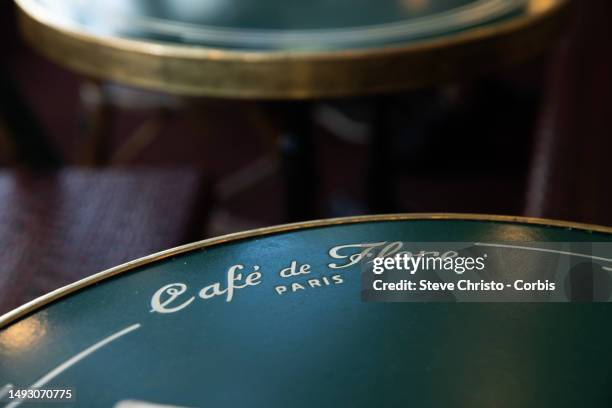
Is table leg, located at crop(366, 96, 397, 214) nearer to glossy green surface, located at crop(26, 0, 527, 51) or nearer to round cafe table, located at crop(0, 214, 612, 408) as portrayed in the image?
glossy green surface, located at crop(26, 0, 527, 51)

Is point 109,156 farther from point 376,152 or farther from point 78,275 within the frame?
point 78,275

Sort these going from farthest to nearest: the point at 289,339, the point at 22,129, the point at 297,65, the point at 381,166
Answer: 1. the point at 381,166
2. the point at 22,129
3. the point at 297,65
4. the point at 289,339

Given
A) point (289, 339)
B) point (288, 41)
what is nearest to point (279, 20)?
point (288, 41)

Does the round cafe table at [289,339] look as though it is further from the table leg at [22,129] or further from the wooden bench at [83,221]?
the table leg at [22,129]

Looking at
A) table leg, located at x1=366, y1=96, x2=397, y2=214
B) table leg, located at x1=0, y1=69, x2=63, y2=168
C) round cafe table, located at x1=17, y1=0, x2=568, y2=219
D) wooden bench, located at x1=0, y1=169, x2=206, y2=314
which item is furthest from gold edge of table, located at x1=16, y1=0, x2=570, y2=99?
table leg, located at x1=366, y1=96, x2=397, y2=214

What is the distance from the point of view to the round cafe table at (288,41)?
689 mm

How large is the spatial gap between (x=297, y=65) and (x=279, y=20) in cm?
10

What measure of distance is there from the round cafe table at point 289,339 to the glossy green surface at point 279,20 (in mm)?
363

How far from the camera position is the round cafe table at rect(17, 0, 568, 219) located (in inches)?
27.1

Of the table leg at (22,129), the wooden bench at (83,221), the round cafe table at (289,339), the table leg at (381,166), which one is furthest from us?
the table leg at (381,166)

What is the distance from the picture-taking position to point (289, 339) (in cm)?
33

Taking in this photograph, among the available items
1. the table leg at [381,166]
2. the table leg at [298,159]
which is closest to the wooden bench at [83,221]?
the table leg at [298,159]

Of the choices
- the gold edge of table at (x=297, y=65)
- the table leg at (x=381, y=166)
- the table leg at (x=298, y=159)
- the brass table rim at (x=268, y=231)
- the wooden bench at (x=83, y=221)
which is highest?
the table leg at (x=381, y=166)

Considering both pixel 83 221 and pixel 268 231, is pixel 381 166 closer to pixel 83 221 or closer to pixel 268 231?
pixel 83 221
